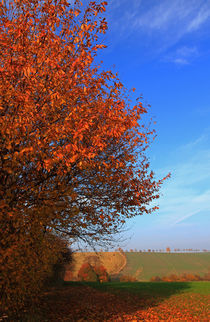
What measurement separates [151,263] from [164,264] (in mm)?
3596

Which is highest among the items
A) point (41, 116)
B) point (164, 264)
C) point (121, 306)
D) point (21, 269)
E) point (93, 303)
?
point (41, 116)

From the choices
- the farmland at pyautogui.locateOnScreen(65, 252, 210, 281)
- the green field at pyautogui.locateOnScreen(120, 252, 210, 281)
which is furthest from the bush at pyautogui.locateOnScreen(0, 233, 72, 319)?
the green field at pyautogui.locateOnScreen(120, 252, 210, 281)

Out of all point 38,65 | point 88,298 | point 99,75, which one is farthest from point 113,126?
point 88,298

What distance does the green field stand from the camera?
61803 millimetres

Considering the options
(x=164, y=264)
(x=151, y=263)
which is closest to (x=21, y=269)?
(x=151, y=263)

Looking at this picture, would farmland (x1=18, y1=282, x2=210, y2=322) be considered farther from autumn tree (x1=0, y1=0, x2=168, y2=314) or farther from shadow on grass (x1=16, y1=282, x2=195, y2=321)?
autumn tree (x1=0, y1=0, x2=168, y2=314)

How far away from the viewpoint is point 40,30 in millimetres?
10922

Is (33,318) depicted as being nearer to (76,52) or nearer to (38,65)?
(38,65)

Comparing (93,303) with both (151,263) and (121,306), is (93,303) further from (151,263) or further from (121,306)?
(151,263)

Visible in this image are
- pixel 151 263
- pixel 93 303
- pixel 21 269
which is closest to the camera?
pixel 21 269

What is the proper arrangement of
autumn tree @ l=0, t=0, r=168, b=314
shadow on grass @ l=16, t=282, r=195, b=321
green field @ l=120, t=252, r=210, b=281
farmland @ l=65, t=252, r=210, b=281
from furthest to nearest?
green field @ l=120, t=252, r=210, b=281 → farmland @ l=65, t=252, r=210, b=281 → shadow on grass @ l=16, t=282, r=195, b=321 → autumn tree @ l=0, t=0, r=168, b=314

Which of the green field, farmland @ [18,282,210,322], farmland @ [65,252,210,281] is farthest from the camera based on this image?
the green field

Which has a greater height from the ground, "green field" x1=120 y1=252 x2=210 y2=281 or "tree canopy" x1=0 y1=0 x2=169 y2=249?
"tree canopy" x1=0 y1=0 x2=169 y2=249

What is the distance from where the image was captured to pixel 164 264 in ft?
234
